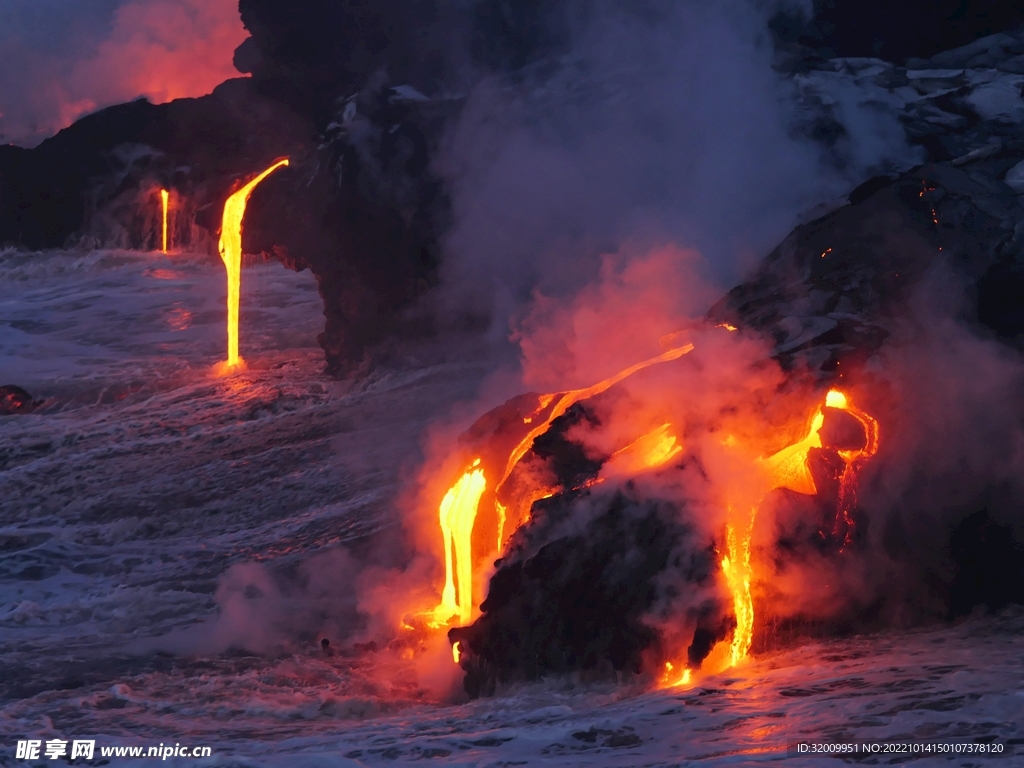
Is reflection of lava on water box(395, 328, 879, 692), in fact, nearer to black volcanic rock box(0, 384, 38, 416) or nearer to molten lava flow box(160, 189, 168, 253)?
black volcanic rock box(0, 384, 38, 416)

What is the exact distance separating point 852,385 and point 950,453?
787 mm

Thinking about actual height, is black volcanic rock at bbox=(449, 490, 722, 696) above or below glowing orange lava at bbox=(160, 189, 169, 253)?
below

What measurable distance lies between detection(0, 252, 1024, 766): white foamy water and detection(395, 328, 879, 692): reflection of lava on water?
1.10ft

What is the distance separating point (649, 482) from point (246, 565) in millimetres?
5082

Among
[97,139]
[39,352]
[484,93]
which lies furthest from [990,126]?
[97,139]

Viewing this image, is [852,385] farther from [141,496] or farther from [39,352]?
[39,352]

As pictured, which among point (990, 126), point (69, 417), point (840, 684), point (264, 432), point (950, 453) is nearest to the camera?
point (840, 684)

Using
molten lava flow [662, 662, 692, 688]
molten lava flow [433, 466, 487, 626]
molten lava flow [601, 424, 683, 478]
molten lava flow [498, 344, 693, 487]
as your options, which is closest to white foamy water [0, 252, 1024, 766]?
molten lava flow [662, 662, 692, 688]

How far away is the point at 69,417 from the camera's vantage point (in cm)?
1543

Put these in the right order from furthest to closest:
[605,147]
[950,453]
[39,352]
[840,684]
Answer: [39,352] < [605,147] < [950,453] < [840,684]

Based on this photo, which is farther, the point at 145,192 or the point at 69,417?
the point at 145,192

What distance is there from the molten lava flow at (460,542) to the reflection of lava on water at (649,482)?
0.04ft

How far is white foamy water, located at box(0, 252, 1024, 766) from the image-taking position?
19.2ft

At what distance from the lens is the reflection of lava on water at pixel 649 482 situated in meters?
6.76
